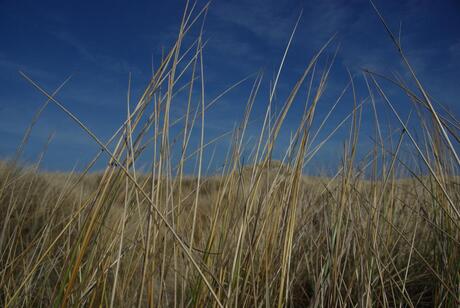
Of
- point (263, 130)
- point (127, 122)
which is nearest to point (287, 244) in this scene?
point (263, 130)

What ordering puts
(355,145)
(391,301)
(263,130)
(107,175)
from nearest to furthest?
(107,175), (263,130), (355,145), (391,301)

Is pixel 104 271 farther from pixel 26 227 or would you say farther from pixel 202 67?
pixel 26 227

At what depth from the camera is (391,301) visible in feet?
4.29

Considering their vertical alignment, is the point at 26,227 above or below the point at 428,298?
above

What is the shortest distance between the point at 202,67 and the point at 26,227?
214 centimetres

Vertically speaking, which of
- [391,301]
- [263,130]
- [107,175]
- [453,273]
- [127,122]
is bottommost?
[391,301]

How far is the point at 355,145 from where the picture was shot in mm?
1195

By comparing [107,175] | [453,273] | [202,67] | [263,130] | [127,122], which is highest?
[202,67]

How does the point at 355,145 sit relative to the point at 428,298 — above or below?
above

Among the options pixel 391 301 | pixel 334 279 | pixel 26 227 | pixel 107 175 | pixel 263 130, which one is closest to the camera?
pixel 107 175

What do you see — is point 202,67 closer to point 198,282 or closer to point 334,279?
point 198,282

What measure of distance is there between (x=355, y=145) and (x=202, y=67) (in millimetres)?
562

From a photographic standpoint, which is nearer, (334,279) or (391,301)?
(334,279)

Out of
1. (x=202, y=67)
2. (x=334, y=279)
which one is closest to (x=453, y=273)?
(x=334, y=279)
